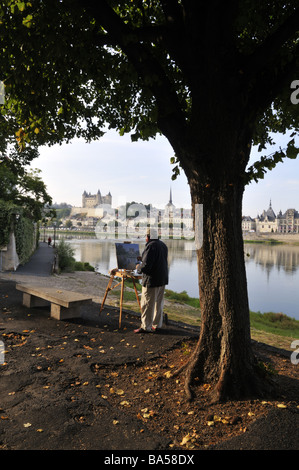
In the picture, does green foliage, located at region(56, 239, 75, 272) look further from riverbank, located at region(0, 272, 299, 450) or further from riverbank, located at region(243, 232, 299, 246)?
riverbank, located at region(243, 232, 299, 246)

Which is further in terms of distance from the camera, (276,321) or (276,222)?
(276,222)

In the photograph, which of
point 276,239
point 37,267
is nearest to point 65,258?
point 37,267

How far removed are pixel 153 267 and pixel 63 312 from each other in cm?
231

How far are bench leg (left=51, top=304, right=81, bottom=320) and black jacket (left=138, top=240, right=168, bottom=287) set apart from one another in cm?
193

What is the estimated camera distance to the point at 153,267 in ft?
21.1

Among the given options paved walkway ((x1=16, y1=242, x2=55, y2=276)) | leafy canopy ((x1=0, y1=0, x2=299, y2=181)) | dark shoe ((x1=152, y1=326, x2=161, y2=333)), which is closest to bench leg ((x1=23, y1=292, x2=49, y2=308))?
dark shoe ((x1=152, y1=326, x2=161, y2=333))

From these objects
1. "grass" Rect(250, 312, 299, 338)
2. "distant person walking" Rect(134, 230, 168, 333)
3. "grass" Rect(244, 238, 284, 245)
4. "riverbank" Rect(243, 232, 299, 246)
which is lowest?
"grass" Rect(250, 312, 299, 338)

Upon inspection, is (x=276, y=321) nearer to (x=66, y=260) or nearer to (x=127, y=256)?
(x=127, y=256)

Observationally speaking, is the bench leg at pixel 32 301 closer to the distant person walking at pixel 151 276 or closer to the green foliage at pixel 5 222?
the distant person walking at pixel 151 276

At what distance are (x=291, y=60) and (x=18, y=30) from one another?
3.53 meters

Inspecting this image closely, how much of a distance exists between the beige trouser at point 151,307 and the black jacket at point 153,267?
0.18 m

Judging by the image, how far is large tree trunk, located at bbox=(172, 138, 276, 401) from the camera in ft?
12.9

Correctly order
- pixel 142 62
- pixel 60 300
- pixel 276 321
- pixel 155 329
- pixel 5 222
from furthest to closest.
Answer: pixel 5 222
pixel 276 321
pixel 60 300
pixel 155 329
pixel 142 62
